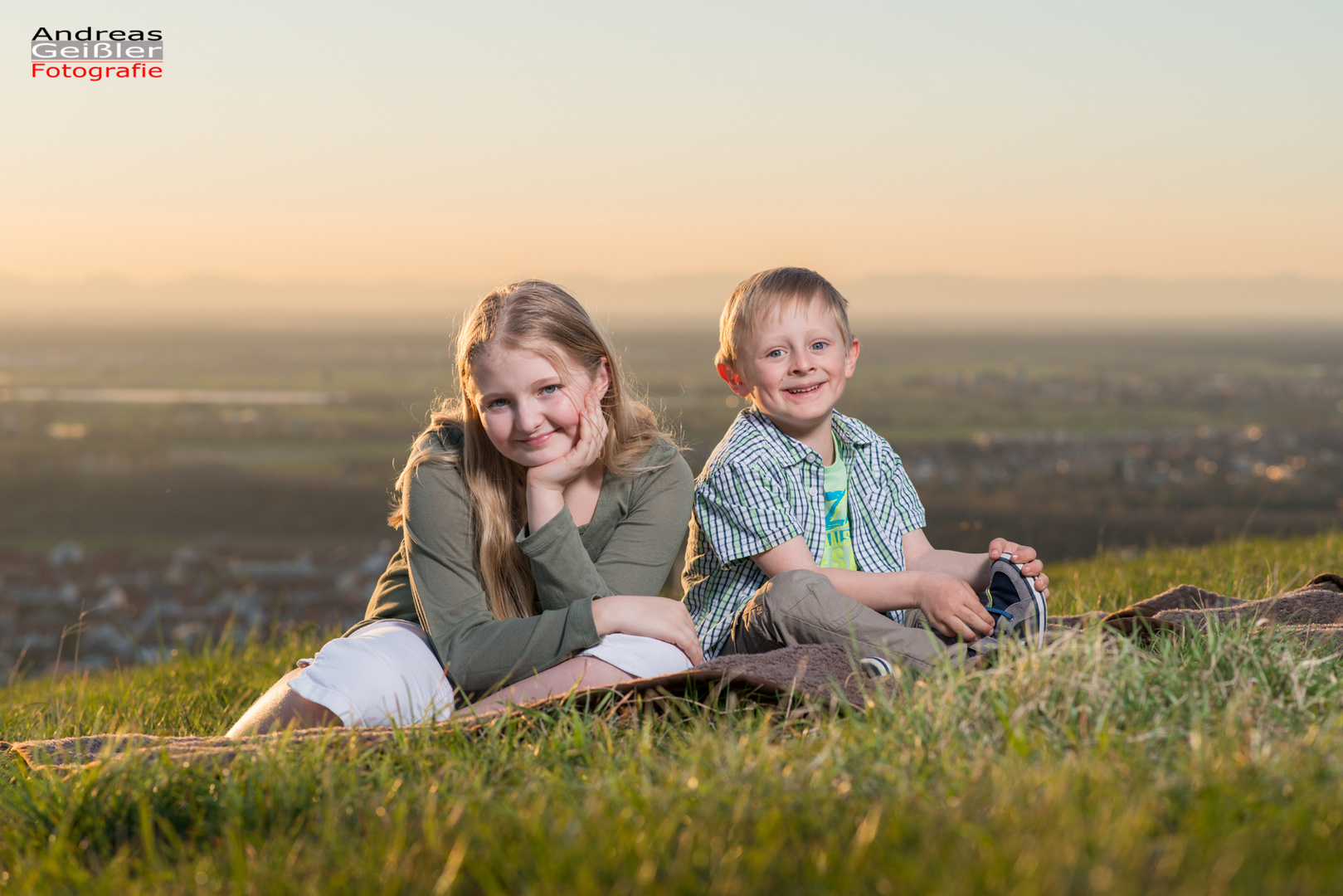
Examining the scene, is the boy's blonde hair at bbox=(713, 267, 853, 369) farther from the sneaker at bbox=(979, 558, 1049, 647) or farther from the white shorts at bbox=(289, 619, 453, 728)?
the white shorts at bbox=(289, 619, 453, 728)

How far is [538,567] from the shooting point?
327cm

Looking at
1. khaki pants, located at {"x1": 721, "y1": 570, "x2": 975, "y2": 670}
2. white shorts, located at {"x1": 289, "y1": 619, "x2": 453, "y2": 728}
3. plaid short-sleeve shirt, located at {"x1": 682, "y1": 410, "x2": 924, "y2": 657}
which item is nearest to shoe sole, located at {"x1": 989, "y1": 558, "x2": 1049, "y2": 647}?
khaki pants, located at {"x1": 721, "y1": 570, "x2": 975, "y2": 670}

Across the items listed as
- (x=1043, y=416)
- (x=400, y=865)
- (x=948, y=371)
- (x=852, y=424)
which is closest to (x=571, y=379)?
(x=852, y=424)

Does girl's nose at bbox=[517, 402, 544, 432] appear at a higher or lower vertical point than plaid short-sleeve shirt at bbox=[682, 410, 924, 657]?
higher

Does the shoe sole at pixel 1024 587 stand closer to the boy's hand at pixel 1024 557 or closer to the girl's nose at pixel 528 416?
the boy's hand at pixel 1024 557

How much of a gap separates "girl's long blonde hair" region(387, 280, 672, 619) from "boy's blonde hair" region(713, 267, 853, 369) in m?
0.51

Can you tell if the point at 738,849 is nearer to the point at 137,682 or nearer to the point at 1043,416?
the point at 137,682

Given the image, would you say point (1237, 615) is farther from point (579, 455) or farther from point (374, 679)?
point (374, 679)

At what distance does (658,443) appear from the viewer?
3.66m

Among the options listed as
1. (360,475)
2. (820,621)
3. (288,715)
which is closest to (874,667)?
(820,621)

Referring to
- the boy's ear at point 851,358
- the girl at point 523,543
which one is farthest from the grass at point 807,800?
the boy's ear at point 851,358

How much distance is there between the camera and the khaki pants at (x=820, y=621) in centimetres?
319

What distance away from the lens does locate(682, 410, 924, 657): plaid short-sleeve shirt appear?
3.61 meters

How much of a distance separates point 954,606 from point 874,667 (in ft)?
1.79
